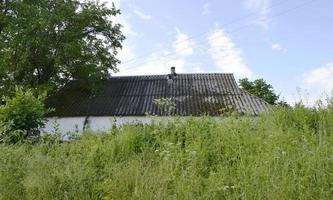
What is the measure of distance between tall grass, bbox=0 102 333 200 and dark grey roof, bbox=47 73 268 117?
48.7ft

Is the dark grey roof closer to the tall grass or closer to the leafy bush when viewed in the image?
the leafy bush

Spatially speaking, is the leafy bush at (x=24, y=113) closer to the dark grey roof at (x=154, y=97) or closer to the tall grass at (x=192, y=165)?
the tall grass at (x=192, y=165)

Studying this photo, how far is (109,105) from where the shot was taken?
21688 millimetres

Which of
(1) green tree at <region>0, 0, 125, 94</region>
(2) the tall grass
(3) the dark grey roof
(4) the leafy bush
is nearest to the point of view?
(2) the tall grass

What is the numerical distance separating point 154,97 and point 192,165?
1890 cm

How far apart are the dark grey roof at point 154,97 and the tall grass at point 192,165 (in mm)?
14830

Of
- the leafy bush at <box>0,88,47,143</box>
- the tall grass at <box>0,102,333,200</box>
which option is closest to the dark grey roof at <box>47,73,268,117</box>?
the leafy bush at <box>0,88,47,143</box>

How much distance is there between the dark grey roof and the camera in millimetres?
20594

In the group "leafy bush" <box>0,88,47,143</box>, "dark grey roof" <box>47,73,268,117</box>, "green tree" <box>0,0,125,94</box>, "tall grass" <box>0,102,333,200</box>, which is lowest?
"tall grass" <box>0,102,333,200</box>

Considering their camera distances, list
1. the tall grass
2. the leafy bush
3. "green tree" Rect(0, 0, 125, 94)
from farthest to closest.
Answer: "green tree" Rect(0, 0, 125, 94) → the leafy bush → the tall grass

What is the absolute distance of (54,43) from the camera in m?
20.0

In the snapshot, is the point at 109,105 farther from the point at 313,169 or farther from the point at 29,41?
the point at 313,169

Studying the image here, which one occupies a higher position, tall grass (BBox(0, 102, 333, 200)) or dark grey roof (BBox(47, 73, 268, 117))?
dark grey roof (BBox(47, 73, 268, 117))

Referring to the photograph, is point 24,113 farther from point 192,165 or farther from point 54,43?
point 54,43
